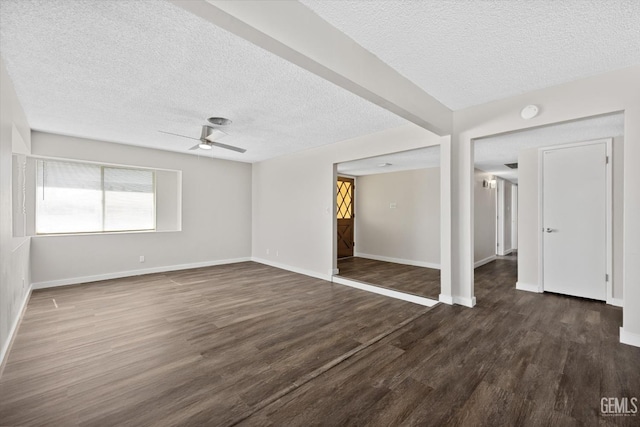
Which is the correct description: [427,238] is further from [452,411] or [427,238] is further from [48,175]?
[48,175]

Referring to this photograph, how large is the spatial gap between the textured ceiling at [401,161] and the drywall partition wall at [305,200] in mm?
448

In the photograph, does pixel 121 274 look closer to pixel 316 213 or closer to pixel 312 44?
pixel 316 213

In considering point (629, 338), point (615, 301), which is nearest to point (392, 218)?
point (615, 301)

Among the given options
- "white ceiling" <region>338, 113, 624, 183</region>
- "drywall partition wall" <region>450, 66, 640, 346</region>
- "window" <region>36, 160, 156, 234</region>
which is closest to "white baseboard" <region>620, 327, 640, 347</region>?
"drywall partition wall" <region>450, 66, 640, 346</region>

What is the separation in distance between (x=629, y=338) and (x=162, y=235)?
22.7ft

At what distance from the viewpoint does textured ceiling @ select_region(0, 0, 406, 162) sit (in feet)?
5.90

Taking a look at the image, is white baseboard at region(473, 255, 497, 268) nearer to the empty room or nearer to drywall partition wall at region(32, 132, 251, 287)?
the empty room

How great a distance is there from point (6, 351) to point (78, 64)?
2.57m

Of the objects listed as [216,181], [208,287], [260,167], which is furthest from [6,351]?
[260,167]

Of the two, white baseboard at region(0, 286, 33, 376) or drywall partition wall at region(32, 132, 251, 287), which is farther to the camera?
drywall partition wall at region(32, 132, 251, 287)

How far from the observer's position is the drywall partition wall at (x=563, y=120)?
2391mm

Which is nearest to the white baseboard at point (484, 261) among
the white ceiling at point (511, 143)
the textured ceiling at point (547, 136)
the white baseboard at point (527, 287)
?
the white baseboard at point (527, 287)

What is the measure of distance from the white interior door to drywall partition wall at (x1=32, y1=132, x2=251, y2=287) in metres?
6.15

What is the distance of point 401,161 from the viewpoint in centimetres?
571
